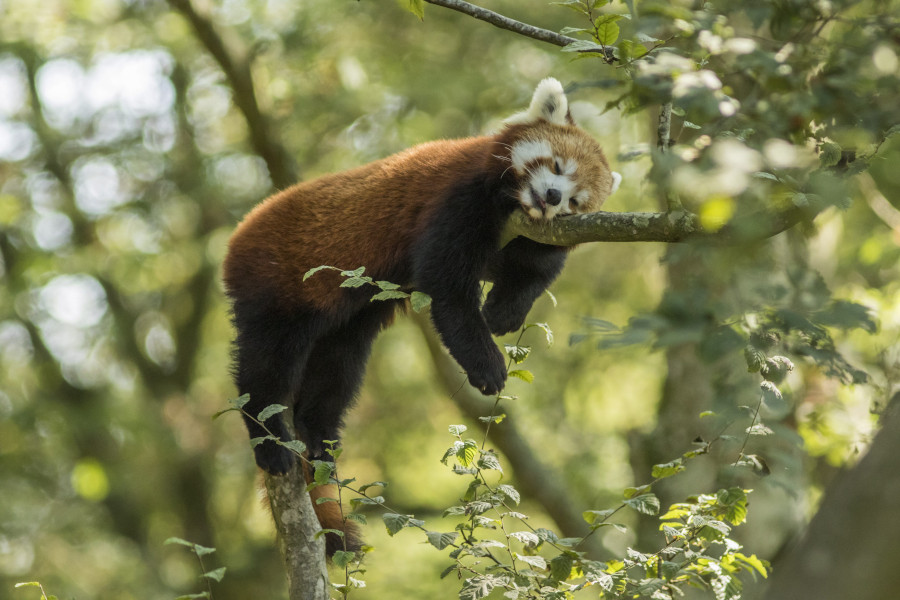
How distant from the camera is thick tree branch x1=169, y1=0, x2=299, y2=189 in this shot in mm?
6051

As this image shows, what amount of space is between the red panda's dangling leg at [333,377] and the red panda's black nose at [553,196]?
0.92m

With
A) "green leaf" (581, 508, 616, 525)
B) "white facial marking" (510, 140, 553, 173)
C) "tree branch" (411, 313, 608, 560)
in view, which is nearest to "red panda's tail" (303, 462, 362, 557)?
"green leaf" (581, 508, 616, 525)

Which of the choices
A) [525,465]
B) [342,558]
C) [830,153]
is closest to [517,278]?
[342,558]

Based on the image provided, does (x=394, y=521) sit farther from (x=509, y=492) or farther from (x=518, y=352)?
(x=518, y=352)

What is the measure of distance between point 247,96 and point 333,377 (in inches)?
A: 116

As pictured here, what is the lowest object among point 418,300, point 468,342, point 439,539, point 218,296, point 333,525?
point 218,296

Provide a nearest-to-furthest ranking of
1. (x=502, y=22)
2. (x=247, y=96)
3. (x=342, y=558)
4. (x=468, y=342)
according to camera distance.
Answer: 1. (x=342, y=558)
2. (x=502, y=22)
3. (x=468, y=342)
4. (x=247, y=96)

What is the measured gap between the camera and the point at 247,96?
6125mm

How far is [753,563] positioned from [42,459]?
8.83 meters

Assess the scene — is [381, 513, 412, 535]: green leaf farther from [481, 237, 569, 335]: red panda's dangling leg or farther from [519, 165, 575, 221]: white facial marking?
[481, 237, 569, 335]: red panda's dangling leg

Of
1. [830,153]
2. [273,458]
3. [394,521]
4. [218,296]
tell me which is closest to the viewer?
[830,153]

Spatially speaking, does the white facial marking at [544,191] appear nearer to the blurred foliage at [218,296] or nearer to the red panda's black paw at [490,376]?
the red panda's black paw at [490,376]

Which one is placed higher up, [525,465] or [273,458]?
[273,458]

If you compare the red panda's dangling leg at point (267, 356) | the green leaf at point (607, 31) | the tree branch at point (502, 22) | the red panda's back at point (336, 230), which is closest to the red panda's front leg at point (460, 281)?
the red panda's back at point (336, 230)
